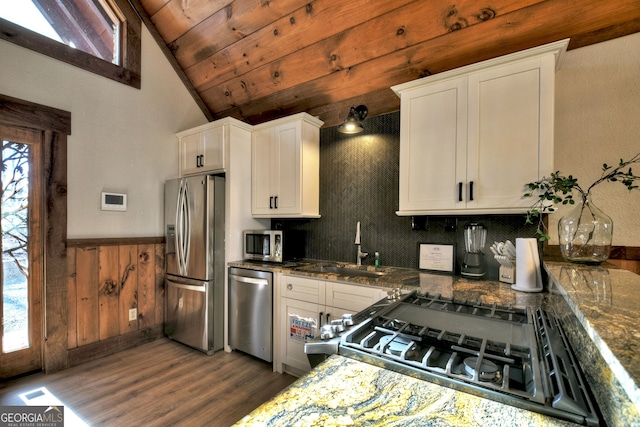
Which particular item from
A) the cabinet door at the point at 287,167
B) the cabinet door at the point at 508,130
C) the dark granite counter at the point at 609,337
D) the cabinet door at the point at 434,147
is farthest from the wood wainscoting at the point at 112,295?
the dark granite counter at the point at 609,337

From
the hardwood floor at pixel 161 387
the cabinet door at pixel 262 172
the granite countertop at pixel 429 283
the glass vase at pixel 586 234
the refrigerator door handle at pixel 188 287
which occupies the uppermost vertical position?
the cabinet door at pixel 262 172

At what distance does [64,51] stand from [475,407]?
3795mm

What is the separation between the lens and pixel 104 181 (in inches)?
112

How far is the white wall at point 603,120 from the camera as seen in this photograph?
176 cm

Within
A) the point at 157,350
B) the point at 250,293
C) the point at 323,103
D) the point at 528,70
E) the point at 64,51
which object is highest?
the point at 64,51

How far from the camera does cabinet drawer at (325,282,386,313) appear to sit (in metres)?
2.04

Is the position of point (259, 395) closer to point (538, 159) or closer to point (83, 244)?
point (83, 244)

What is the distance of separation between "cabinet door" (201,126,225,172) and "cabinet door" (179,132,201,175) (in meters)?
0.12

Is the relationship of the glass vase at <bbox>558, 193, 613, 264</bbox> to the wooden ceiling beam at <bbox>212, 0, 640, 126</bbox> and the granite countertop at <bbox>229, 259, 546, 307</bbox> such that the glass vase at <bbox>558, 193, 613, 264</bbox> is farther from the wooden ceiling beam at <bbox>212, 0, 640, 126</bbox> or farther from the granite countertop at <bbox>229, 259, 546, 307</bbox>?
the wooden ceiling beam at <bbox>212, 0, 640, 126</bbox>

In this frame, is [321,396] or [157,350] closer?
[321,396]

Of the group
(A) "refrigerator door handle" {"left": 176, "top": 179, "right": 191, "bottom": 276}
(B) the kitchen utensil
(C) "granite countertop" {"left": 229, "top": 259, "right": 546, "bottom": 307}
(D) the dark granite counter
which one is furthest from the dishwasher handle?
(D) the dark granite counter

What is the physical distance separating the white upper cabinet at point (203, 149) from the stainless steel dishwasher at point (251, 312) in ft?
3.68

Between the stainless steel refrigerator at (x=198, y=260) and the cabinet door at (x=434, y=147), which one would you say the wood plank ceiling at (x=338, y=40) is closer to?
the cabinet door at (x=434, y=147)

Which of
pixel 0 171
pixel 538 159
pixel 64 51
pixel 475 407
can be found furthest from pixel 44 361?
pixel 538 159
